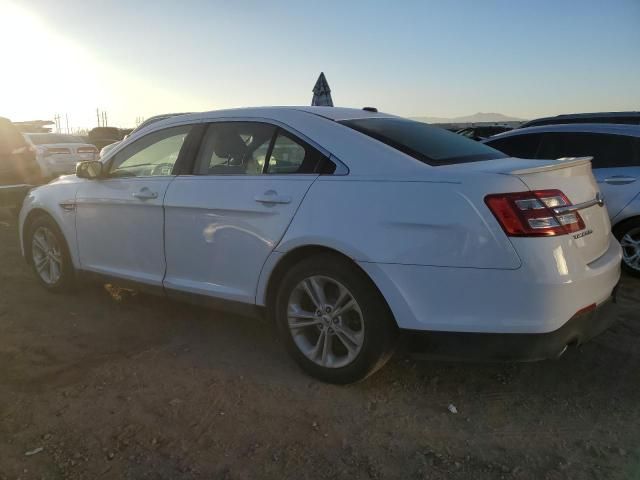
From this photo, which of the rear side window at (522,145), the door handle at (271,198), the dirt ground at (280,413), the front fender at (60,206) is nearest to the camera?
the dirt ground at (280,413)

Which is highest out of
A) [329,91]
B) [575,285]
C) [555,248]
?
[329,91]

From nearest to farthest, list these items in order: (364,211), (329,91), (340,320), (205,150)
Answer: (364,211) < (340,320) < (205,150) < (329,91)

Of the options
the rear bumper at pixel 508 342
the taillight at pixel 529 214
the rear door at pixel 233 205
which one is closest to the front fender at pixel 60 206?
the rear door at pixel 233 205

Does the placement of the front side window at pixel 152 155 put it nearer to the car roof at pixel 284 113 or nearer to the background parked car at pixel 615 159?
the car roof at pixel 284 113

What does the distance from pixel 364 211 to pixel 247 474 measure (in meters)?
1.38

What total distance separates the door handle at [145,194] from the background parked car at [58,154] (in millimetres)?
9578

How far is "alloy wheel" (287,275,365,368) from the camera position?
3.15 metres

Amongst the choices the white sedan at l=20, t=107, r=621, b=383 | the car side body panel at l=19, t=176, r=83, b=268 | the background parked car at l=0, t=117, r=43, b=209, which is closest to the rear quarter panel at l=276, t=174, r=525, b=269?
the white sedan at l=20, t=107, r=621, b=383

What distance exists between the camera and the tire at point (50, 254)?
4.88 m

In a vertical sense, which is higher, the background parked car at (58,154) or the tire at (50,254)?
the background parked car at (58,154)

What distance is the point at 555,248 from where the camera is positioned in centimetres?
266

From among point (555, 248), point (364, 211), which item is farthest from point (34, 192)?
point (555, 248)

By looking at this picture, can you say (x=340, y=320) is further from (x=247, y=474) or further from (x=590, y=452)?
(x=590, y=452)

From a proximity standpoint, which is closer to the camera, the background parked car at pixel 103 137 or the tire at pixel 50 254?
the tire at pixel 50 254
